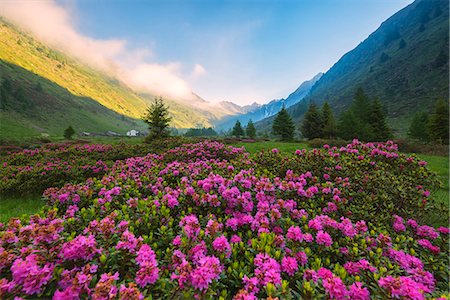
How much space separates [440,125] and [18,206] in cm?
5028

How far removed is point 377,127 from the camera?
125ft

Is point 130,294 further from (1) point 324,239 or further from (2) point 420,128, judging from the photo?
(2) point 420,128

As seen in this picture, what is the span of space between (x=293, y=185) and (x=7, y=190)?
11.3 metres

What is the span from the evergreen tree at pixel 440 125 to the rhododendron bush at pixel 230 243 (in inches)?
1508

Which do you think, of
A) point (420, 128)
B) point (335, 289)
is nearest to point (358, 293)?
point (335, 289)

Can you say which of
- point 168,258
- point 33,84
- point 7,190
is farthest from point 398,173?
point 33,84

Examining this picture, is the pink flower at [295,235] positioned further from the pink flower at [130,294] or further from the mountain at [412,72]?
the mountain at [412,72]

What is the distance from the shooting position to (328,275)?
8.36 ft

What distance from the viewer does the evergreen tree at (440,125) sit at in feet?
104

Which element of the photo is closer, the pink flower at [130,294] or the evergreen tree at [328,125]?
the pink flower at [130,294]

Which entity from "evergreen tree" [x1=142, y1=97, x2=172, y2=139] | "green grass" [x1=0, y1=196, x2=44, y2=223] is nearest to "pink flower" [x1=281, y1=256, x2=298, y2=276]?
"green grass" [x1=0, y1=196, x2=44, y2=223]

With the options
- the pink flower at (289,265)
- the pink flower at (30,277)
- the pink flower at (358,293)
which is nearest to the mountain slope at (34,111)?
the pink flower at (30,277)

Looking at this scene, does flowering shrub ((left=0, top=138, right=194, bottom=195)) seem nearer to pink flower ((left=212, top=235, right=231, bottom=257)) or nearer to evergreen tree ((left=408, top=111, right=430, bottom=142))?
pink flower ((left=212, top=235, right=231, bottom=257))

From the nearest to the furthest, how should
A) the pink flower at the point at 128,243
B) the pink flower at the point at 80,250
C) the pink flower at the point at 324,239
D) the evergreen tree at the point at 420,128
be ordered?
the pink flower at the point at 80,250, the pink flower at the point at 128,243, the pink flower at the point at 324,239, the evergreen tree at the point at 420,128
